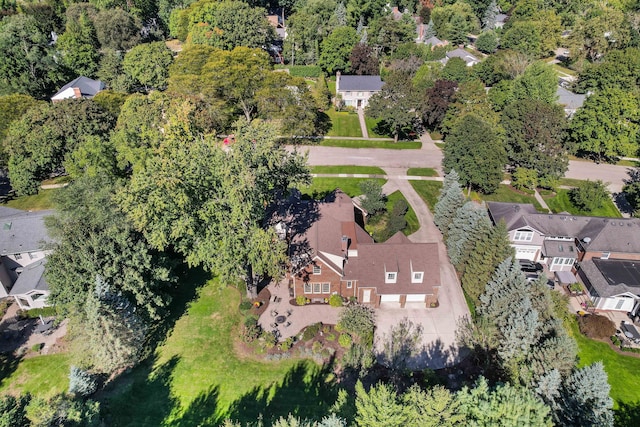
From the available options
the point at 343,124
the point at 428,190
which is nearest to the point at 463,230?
the point at 428,190

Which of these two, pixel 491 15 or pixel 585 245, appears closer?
pixel 585 245

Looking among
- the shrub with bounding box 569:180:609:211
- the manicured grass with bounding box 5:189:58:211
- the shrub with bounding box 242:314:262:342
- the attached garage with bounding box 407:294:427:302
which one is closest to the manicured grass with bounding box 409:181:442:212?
the attached garage with bounding box 407:294:427:302

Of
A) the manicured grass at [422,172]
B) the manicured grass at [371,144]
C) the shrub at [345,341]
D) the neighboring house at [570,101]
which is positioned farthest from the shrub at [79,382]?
the neighboring house at [570,101]

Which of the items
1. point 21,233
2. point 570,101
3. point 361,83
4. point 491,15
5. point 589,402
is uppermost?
point 491,15

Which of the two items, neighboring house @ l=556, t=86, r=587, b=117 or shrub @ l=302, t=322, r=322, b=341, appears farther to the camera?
neighboring house @ l=556, t=86, r=587, b=117

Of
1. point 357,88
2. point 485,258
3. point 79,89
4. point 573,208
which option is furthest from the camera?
point 357,88

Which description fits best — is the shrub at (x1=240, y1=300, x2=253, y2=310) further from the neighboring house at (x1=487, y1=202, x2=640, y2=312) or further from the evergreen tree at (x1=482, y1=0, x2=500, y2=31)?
the evergreen tree at (x1=482, y1=0, x2=500, y2=31)

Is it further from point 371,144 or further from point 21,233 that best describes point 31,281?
point 371,144
